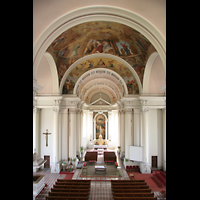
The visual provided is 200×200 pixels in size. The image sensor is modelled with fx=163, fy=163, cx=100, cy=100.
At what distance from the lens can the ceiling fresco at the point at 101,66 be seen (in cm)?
1870

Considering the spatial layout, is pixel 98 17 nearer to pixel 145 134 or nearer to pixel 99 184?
pixel 145 134

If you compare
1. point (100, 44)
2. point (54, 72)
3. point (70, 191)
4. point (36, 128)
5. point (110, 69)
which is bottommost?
point (70, 191)

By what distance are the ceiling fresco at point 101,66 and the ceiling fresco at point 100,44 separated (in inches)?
66.6

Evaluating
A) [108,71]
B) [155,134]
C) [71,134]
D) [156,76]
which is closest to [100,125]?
[71,134]

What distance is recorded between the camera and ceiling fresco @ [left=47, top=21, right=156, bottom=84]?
1280cm

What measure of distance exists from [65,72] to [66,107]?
4.18 metres

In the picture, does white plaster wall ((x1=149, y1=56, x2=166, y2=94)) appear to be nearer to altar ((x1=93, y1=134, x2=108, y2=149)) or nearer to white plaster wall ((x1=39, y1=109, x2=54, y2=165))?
white plaster wall ((x1=39, y1=109, x2=54, y2=165))

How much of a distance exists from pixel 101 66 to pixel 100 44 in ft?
13.3

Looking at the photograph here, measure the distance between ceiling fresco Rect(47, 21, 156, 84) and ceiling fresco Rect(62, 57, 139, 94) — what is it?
5.55 ft

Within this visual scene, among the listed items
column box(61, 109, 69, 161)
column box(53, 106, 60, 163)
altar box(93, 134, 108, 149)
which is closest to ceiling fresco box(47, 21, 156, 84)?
column box(53, 106, 60, 163)

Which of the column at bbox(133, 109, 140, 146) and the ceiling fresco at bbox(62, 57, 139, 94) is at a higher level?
the ceiling fresco at bbox(62, 57, 139, 94)

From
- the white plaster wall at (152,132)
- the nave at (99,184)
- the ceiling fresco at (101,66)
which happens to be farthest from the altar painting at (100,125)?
the ceiling fresco at (101,66)

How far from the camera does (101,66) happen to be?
1956 centimetres
